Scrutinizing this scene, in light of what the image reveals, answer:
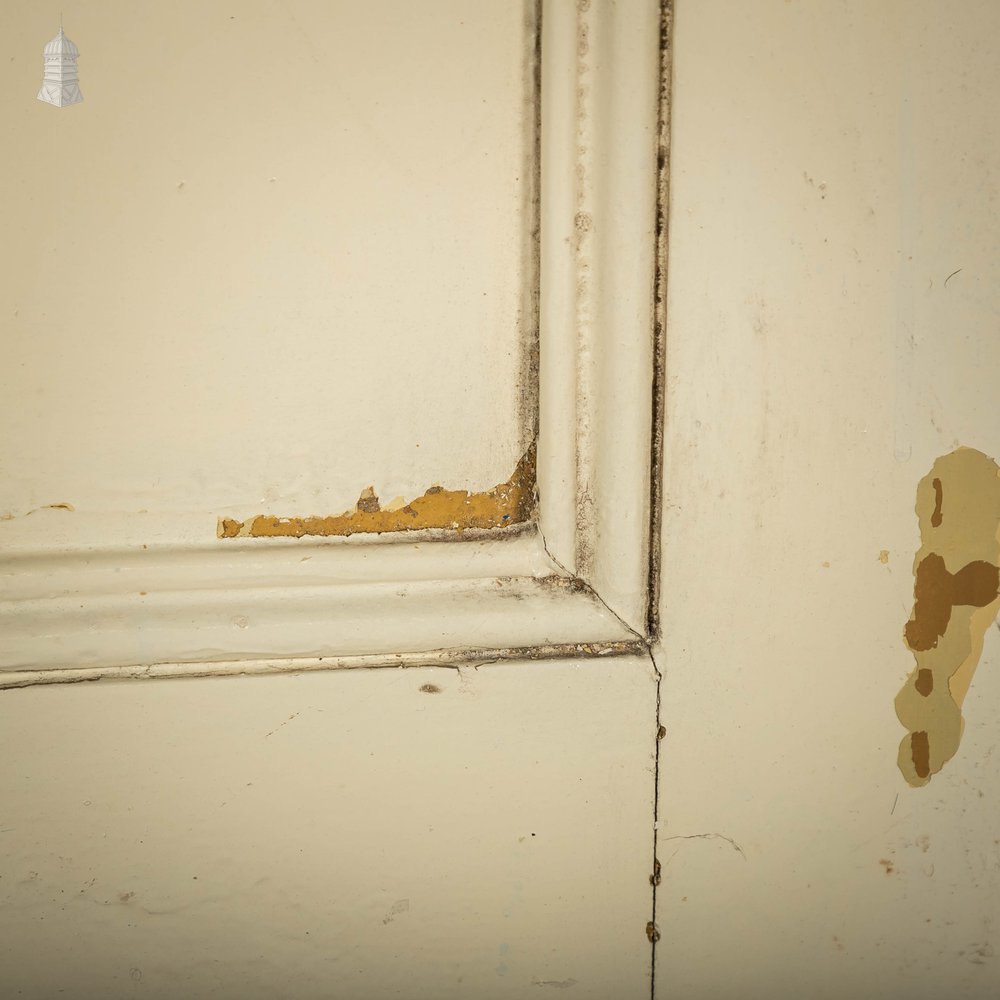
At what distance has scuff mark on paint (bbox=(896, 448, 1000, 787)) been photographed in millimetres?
594

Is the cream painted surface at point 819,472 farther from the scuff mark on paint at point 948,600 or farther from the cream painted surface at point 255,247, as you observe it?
the cream painted surface at point 255,247

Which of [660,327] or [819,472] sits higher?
[660,327]

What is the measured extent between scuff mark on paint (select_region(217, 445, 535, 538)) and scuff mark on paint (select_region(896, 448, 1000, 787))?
0.35 metres

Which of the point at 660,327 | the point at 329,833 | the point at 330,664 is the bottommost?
the point at 329,833

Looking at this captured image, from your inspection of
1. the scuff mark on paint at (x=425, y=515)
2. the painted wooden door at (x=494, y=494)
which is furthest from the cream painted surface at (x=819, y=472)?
the scuff mark on paint at (x=425, y=515)

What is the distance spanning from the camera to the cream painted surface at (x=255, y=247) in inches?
21.1

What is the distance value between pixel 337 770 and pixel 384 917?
0.47 feet

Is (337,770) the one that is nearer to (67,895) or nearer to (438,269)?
(67,895)

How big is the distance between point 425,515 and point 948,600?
47 cm

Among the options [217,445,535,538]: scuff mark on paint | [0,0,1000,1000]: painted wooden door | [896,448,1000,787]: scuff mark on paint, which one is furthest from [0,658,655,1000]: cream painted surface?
[896,448,1000,787]: scuff mark on paint

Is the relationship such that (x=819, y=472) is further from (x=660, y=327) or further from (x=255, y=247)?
(x=255, y=247)

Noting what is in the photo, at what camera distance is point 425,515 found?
0.59m

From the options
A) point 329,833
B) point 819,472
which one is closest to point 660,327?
point 819,472

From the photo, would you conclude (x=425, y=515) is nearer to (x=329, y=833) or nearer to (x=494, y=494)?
(x=494, y=494)
